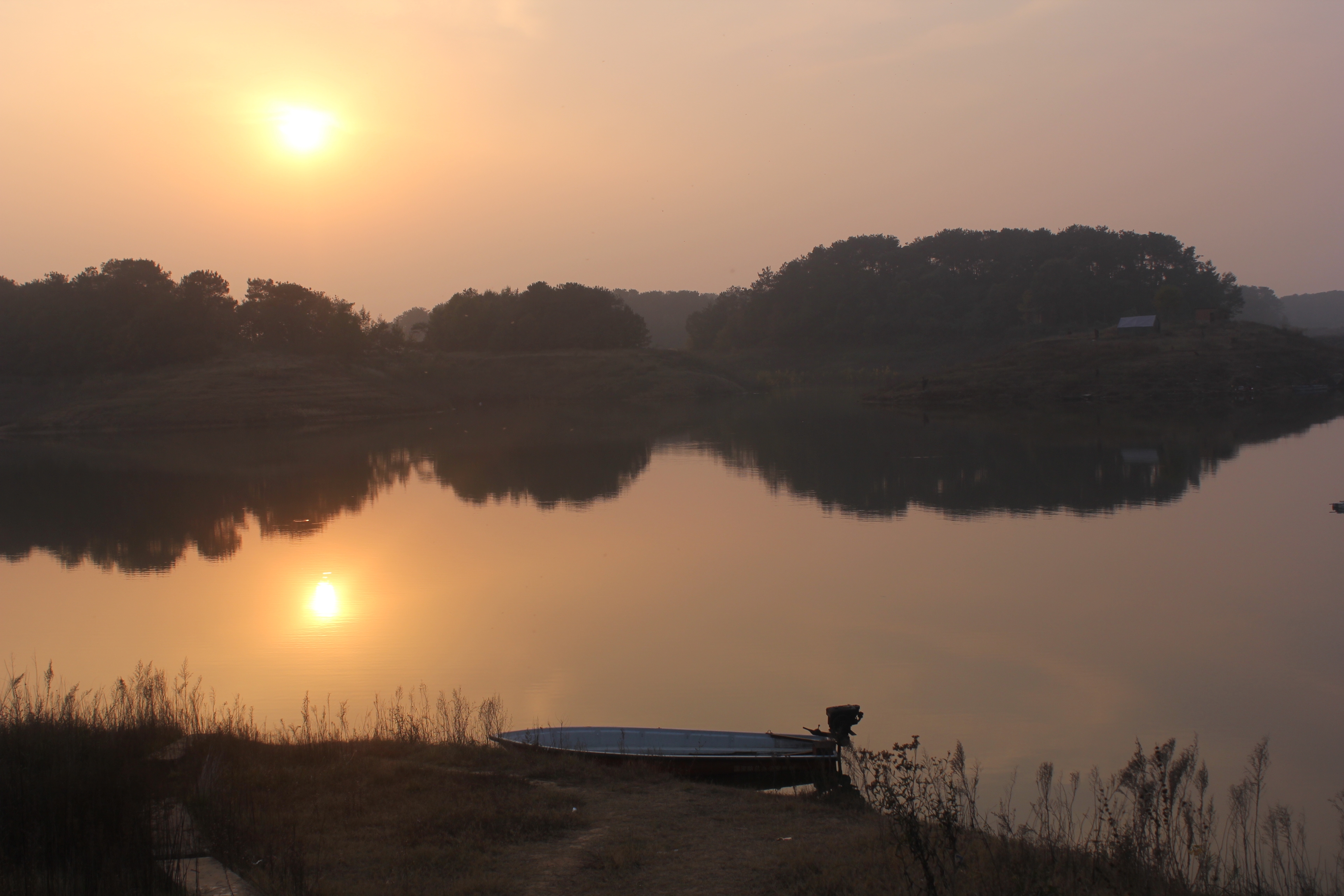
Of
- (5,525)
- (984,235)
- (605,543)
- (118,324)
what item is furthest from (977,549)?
(984,235)

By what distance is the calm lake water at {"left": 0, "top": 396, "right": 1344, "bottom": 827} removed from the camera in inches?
473

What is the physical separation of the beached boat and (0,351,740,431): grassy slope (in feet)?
203

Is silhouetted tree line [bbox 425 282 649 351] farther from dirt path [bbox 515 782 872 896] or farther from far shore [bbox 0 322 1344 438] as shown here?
dirt path [bbox 515 782 872 896]

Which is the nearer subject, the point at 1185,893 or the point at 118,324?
the point at 1185,893

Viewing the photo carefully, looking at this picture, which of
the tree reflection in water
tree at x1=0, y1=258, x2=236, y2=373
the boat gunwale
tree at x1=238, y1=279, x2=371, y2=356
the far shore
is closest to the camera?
the boat gunwale

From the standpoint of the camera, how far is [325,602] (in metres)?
18.4

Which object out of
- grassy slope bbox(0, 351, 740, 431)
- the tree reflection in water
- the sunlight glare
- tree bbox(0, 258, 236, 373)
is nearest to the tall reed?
the sunlight glare

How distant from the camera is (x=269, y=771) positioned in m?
9.06

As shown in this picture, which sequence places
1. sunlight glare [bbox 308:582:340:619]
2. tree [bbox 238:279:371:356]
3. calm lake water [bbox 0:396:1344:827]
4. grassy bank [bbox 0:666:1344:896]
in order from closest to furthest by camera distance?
grassy bank [bbox 0:666:1344:896], calm lake water [bbox 0:396:1344:827], sunlight glare [bbox 308:582:340:619], tree [bbox 238:279:371:356]

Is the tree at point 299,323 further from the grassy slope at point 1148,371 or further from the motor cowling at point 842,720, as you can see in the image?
the motor cowling at point 842,720

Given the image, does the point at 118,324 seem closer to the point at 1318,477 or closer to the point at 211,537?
the point at 211,537

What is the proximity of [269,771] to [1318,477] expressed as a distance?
30.1m

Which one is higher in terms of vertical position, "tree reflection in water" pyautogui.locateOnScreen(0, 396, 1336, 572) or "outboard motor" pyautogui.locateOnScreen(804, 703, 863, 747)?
"outboard motor" pyautogui.locateOnScreen(804, 703, 863, 747)

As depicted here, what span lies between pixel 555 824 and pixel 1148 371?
68.0 m
